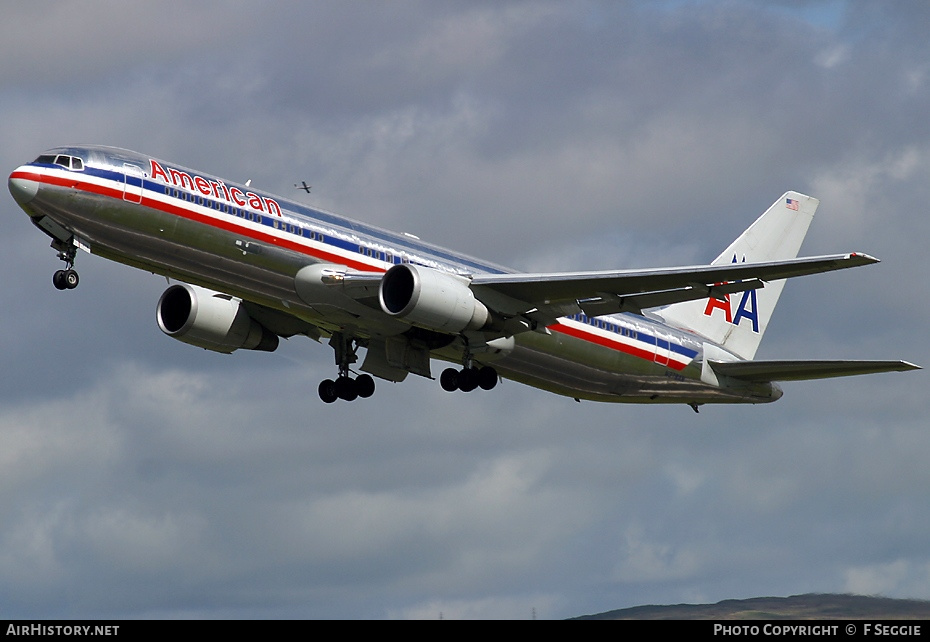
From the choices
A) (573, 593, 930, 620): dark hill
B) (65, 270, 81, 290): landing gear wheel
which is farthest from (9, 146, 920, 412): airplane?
(573, 593, 930, 620): dark hill

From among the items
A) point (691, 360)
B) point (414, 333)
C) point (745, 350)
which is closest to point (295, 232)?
point (414, 333)

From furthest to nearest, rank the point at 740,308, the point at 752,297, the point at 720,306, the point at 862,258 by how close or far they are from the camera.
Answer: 1. the point at 752,297
2. the point at 740,308
3. the point at 720,306
4. the point at 862,258

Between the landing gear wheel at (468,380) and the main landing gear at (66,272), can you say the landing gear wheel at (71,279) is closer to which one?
the main landing gear at (66,272)

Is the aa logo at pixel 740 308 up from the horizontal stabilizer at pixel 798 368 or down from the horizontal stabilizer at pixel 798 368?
up

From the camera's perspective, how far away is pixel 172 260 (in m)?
39.4

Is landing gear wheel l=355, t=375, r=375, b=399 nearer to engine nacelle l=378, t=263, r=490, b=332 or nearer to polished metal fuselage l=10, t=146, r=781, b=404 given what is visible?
polished metal fuselage l=10, t=146, r=781, b=404

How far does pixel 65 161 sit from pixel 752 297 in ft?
91.2

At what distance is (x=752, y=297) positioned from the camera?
5497 centimetres

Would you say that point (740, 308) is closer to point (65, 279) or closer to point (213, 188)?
point (213, 188)

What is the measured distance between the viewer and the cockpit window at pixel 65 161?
38281 millimetres

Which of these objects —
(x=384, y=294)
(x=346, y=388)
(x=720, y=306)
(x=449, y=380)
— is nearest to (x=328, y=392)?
(x=346, y=388)

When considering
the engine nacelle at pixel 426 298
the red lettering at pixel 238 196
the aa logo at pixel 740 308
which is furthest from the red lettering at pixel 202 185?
the aa logo at pixel 740 308

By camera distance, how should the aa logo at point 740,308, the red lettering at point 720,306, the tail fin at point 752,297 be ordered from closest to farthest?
the tail fin at point 752,297 < the red lettering at point 720,306 < the aa logo at point 740,308

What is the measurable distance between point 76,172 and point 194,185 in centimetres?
323
